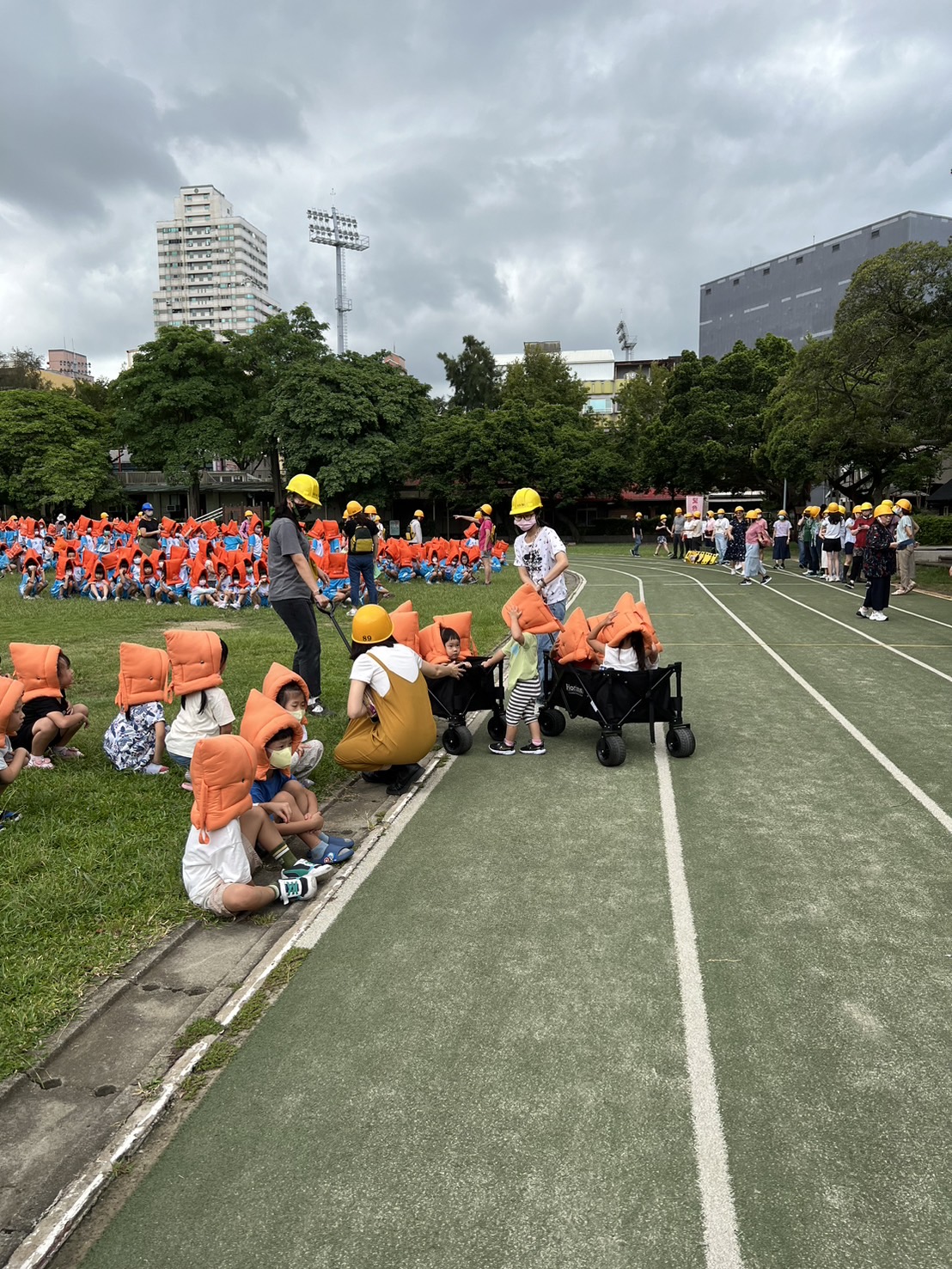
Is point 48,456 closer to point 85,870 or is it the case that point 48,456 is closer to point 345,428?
point 345,428

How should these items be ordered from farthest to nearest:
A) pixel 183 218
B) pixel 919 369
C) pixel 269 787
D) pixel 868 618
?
pixel 183 218
pixel 919 369
pixel 868 618
pixel 269 787

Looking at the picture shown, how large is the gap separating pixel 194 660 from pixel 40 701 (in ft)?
5.62

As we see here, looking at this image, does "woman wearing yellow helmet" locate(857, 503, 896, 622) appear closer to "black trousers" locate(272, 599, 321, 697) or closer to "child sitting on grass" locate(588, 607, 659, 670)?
"child sitting on grass" locate(588, 607, 659, 670)

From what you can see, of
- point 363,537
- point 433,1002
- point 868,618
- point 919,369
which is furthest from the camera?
point 919,369

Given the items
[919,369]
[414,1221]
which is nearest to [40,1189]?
[414,1221]

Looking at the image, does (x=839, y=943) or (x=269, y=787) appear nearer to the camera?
(x=839, y=943)

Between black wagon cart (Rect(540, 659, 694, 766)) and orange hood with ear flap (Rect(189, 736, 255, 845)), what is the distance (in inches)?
A: 128

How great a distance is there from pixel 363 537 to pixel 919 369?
522 inches

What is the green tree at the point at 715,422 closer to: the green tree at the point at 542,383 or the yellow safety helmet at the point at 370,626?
the green tree at the point at 542,383

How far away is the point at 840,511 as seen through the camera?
22406 mm

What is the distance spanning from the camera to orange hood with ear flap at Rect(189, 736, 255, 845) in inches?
166

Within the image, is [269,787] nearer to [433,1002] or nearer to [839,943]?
[433,1002]

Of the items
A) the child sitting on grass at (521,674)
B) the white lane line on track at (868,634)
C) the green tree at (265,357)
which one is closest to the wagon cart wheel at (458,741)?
the child sitting on grass at (521,674)

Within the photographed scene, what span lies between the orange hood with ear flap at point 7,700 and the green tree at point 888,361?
63.2 feet
